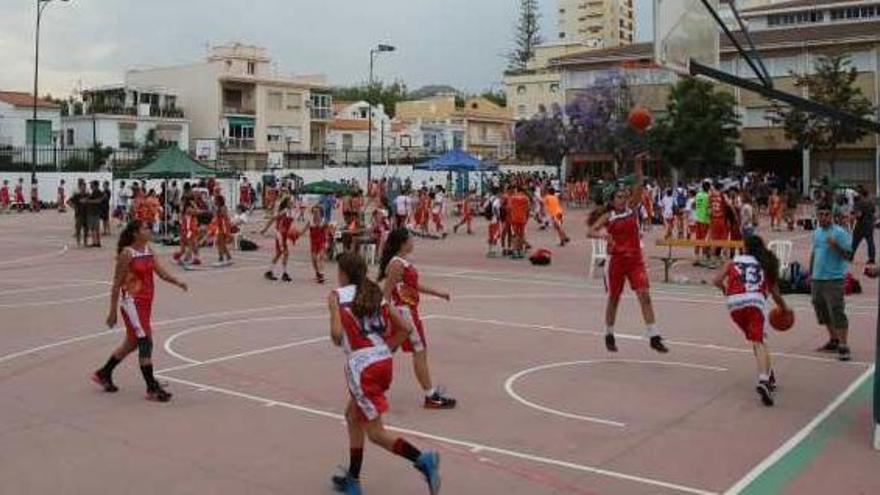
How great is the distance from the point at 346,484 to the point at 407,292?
272 cm

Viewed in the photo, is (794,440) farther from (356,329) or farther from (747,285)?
(356,329)

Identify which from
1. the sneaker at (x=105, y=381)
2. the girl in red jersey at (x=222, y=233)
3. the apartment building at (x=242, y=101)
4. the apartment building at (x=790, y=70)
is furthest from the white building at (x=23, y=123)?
the sneaker at (x=105, y=381)

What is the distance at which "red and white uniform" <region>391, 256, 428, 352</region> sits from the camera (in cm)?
902

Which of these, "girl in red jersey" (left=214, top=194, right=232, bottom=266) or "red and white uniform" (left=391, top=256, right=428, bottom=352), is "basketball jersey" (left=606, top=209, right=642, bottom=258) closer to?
"red and white uniform" (left=391, top=256, right=428, bottom=352)

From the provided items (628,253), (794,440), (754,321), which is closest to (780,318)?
(754,321)

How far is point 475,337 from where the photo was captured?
43.4ft

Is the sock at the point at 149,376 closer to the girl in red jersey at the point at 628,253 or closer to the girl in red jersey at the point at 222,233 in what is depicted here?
the girl in red jersey at the point at 628,253

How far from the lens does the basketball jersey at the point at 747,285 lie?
373 inches

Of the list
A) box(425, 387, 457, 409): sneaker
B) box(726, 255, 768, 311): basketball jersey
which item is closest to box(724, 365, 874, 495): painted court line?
box(726, 255, 768, 311): basketball jersey

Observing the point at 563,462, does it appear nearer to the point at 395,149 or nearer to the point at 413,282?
the point at 413,282

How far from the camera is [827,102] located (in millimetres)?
50219

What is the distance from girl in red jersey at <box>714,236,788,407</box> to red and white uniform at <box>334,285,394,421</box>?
413 cm

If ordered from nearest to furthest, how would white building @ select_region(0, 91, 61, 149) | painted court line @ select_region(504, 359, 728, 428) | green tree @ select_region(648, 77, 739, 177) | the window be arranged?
painted court line @ select_region(504, 359, 728, 428) < green tree @ select_region(648, 77, 739, 177) < white building @ select_region(0, 91, 61, 149) < the window

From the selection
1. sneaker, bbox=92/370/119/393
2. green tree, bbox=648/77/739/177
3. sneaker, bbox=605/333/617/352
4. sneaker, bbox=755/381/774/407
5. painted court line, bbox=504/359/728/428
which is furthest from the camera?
green tree, bbox=648/77/739/177
